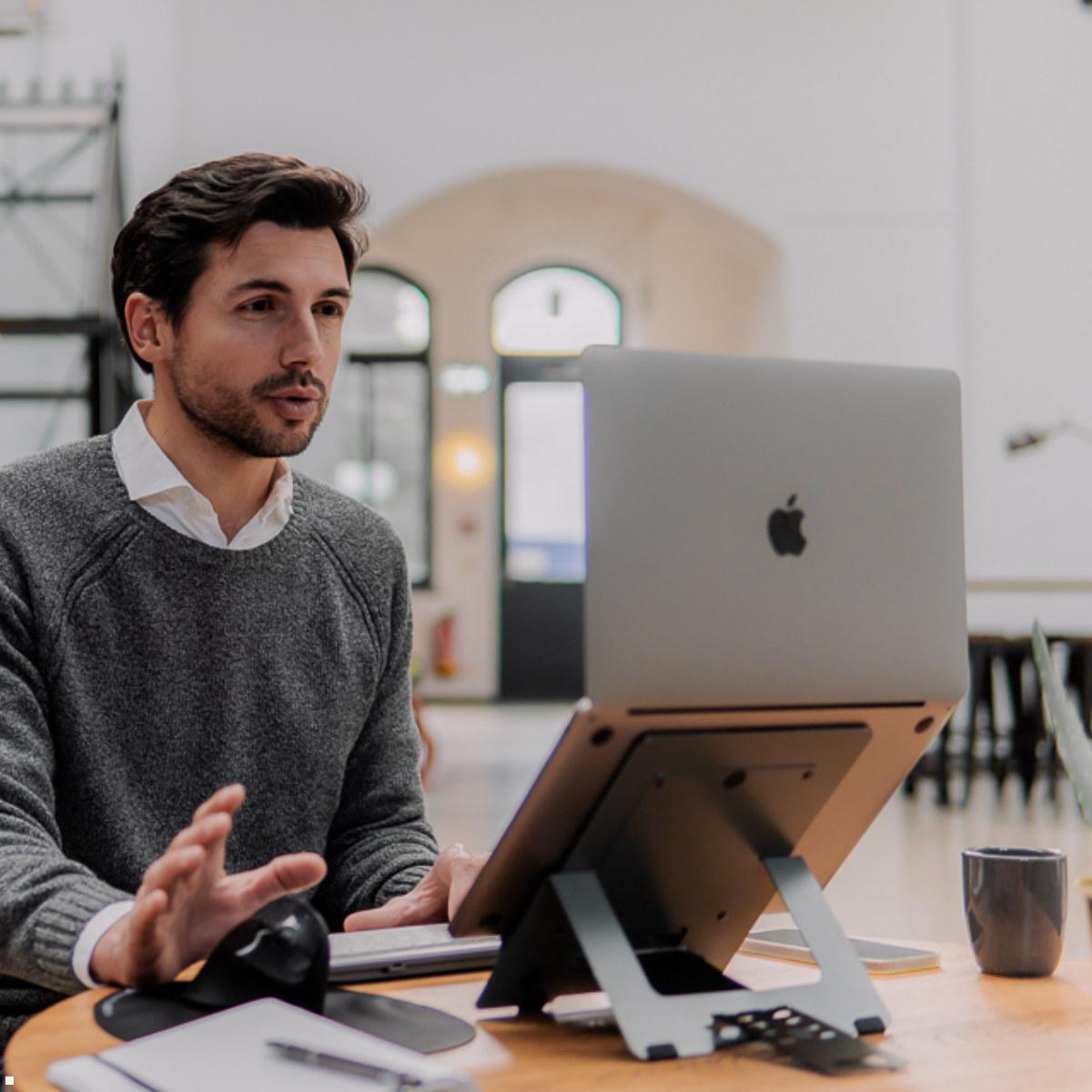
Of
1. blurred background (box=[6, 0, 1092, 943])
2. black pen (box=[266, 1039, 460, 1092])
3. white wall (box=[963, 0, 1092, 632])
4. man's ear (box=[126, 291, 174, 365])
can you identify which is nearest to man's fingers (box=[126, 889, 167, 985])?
black pen (box=[266, 1039, 460, 1092])

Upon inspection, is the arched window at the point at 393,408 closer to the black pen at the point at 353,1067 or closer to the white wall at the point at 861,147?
the white wall at the point at 861,147

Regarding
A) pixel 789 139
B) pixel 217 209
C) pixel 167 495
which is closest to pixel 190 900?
pixel 167 495

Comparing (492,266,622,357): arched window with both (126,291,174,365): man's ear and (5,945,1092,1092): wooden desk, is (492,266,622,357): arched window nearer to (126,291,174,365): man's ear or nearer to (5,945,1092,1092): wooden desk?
(126,291,174,365): man's ear

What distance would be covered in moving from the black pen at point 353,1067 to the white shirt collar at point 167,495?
74cm

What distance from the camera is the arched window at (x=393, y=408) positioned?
42.3 feet

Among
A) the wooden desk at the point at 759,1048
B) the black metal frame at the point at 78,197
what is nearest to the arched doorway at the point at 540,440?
the black metal frame at the point at 78,197

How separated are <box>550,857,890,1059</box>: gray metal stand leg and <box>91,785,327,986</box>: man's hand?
0.19 metres

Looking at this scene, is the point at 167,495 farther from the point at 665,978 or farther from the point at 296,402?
the point at 665,978

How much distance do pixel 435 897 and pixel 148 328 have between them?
712 millimetres

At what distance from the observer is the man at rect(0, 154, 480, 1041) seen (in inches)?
57.1

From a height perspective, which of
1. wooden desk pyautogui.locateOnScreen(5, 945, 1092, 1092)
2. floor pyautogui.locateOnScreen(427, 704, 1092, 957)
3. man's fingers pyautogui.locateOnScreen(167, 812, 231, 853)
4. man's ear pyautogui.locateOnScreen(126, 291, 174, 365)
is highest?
man's ear pyautogui.locateOnScreen(126, 291, 174, 365)

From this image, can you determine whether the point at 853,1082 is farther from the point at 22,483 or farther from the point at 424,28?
the point at 424,28

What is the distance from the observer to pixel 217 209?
4.97 ft

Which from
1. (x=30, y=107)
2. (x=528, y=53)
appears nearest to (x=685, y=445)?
(x=30, y=107)
